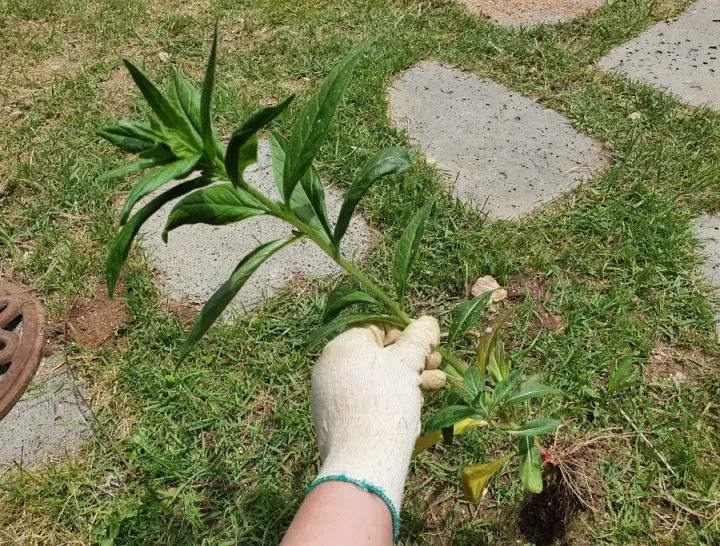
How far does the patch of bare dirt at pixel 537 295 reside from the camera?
102 inches

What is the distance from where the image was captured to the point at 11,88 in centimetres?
396

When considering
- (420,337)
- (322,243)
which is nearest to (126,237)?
(322,243)

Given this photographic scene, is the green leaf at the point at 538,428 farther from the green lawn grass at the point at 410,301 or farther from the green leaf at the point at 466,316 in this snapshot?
the green lawn grass at the point at 410,301

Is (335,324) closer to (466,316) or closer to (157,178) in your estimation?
(466,316)

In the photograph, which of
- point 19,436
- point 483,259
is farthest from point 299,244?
point 19,436

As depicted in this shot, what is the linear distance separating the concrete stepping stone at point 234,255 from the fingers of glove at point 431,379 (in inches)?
46.6

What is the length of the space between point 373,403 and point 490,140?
2.16 metres

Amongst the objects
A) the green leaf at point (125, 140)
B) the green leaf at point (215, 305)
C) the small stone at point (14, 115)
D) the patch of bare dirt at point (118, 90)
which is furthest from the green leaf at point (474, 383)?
the small stone at point (14, 115)

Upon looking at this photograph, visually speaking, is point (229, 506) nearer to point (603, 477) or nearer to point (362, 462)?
point (362, 462)

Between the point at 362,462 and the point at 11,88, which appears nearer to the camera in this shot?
the point at 362,462

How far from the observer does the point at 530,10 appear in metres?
4.20

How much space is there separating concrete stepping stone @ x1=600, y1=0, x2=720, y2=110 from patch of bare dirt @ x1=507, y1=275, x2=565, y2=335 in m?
1.60

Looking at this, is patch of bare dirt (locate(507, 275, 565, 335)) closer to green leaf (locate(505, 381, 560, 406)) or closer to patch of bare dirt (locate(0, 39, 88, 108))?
green leaf (locate(505, 381, 560, 406))

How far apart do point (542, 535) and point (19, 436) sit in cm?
204
